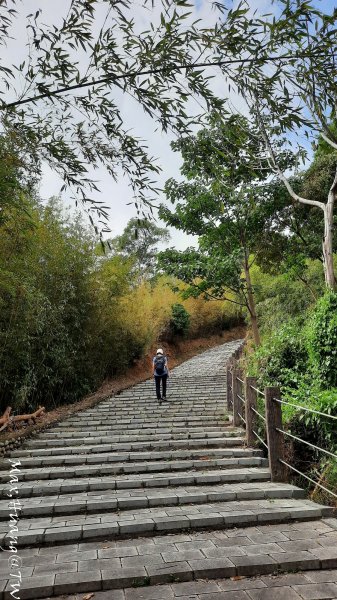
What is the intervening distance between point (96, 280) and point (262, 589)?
10.3m

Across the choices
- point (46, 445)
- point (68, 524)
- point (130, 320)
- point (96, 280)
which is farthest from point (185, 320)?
point (68, 524)

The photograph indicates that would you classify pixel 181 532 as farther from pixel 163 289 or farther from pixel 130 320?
pixel 163 289

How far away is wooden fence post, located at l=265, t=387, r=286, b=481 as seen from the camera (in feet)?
15.7

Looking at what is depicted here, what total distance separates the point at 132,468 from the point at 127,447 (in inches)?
39.7

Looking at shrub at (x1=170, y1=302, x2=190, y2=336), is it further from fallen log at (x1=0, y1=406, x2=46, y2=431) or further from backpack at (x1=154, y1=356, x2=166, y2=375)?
fallen log at (x1=0, y1=406, x2=46, y2=431)

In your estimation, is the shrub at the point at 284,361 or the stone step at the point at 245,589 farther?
the shrub at the point at 284,361

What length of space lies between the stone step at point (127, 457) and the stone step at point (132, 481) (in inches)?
24.3

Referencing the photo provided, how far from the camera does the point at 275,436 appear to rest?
4762 mm

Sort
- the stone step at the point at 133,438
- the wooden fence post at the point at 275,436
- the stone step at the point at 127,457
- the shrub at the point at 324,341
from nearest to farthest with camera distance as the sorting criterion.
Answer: the wooden fence post at the point at 275,436, the stone step at the point at 127,457, the shrub at the point at 324,341, the stone step at the point at 133,438

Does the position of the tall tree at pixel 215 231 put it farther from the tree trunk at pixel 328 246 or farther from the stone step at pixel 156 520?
the stone step at pixel 156 520

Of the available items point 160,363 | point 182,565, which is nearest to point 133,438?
point 160,363

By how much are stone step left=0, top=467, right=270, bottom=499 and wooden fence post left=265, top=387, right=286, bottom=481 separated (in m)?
0.19

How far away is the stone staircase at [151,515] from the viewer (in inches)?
112

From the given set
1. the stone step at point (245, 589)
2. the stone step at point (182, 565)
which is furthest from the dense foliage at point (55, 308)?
the stone step at point (245, 589)
